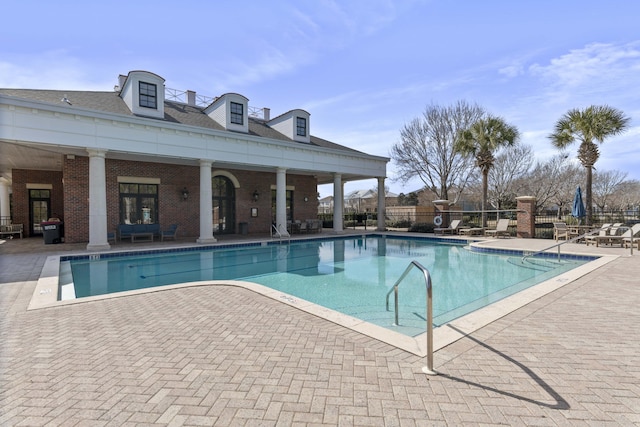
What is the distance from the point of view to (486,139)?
19.6 metres

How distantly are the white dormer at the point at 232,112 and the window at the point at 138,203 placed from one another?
16.4 feet

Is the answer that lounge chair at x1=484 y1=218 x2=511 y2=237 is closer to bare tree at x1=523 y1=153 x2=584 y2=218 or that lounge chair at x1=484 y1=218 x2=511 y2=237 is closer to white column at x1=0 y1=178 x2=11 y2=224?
bare tree at x1=523 y1=153 x2=584 y2=218

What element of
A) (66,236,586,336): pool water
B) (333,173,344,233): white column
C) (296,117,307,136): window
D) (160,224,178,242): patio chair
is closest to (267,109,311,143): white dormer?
(296,117,307,136): window

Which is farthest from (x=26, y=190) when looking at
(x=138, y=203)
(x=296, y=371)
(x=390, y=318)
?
(x=296, y=371)

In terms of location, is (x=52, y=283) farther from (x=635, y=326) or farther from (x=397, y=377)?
(x=635, y=326)

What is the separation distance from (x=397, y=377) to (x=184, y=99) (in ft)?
69.2

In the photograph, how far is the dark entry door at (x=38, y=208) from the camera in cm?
1802

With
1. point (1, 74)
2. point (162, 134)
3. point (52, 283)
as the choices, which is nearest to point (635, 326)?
point (52, 283)

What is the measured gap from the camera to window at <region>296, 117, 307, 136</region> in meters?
19.8

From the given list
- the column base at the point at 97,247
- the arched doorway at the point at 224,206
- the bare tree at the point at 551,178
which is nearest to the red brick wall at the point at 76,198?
the column base at the point at 97,247

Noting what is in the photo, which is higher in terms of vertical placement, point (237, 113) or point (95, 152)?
point (237, 113)

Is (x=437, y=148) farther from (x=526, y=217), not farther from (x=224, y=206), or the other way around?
(x=224, y=206)

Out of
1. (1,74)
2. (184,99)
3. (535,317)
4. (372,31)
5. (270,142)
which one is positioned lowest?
(535,317)

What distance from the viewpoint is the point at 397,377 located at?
2.91 meters
